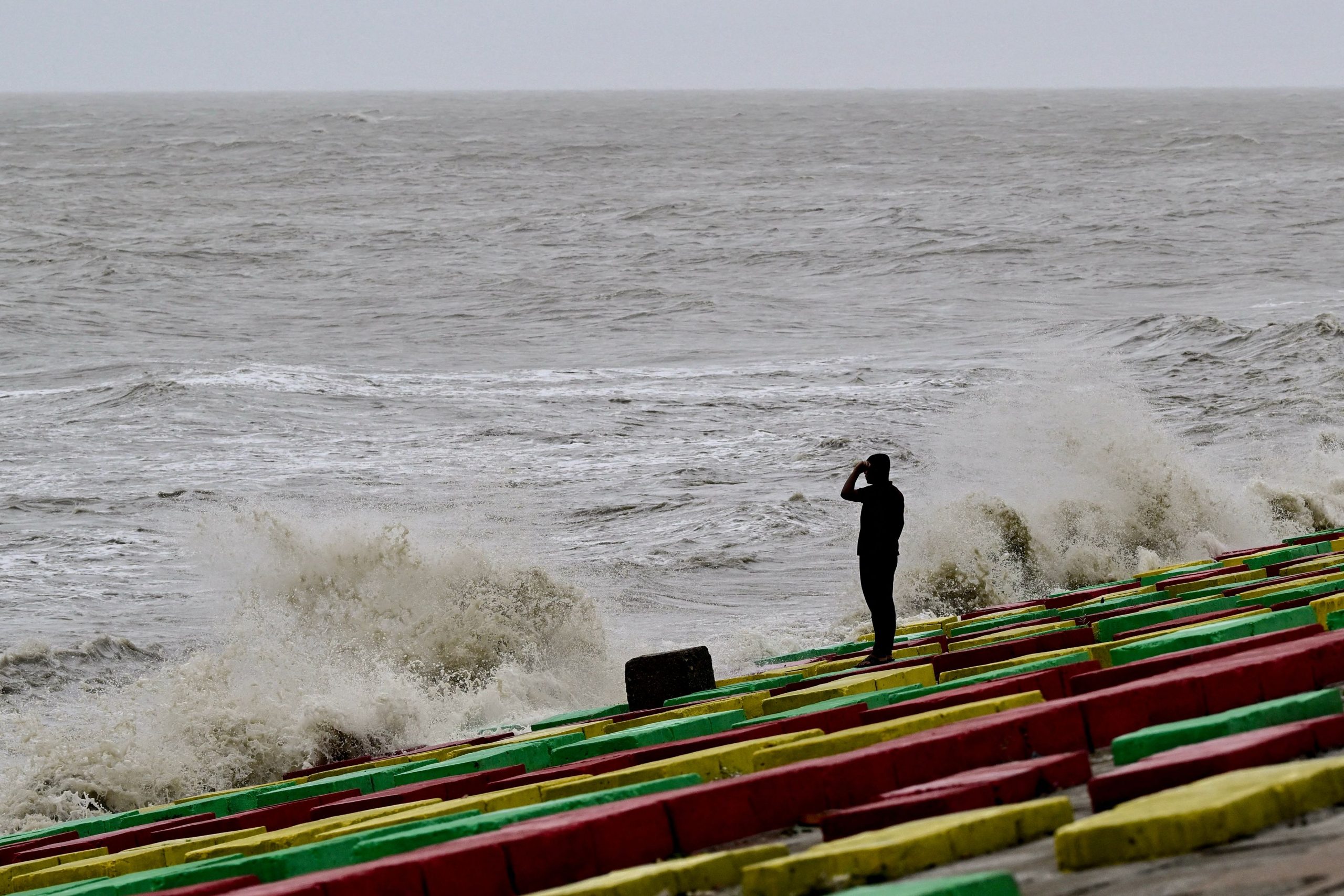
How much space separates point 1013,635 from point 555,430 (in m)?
21.1

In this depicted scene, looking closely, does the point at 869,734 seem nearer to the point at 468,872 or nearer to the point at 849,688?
the point at 468,872

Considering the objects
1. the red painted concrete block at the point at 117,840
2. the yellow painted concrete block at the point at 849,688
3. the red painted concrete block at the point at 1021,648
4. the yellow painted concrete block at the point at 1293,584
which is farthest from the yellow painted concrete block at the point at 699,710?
the yellow painted concrete block at the point at 1293,584

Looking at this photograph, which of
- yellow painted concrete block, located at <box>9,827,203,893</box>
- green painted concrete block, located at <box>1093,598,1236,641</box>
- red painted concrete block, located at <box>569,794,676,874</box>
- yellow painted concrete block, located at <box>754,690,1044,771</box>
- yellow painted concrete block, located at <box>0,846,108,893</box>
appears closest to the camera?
red painted concrete block, located at <box>569,794,676,874</box>

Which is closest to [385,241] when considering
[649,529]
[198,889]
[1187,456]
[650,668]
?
[649,529]

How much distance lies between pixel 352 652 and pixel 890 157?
270ft

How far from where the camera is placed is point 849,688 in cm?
710

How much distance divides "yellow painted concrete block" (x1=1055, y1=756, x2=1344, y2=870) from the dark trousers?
5.91 meters

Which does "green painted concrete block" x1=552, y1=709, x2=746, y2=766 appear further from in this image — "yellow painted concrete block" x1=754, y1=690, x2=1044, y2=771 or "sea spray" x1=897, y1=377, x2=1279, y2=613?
"sea spray" x1=897, y1=377, x2=1279, y2=613

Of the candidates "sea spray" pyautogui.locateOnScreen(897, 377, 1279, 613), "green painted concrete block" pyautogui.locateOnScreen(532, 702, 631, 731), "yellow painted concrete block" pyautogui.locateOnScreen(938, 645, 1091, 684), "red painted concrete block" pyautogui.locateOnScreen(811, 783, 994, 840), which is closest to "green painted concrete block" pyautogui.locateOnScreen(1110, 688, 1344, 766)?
"red painted concrete block" pyautogui.locateOnScreen(811, 783, 994, 840)

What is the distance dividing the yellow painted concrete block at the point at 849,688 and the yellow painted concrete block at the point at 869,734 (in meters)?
1.99

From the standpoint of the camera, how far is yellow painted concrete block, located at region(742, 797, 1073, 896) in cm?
298

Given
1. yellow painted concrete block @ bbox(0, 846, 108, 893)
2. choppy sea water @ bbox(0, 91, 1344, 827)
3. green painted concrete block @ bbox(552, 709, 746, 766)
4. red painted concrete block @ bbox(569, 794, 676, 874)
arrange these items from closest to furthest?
red painted concrete block @ bbox(569, 794, 676, 874)
yellow painted concrete block @ bbox(0, 846, 108, 893)
green painted concrete block @ bbox(552, 709, 746, 766)
choppy sea water @ bbox(0, 91, 1344, 827)

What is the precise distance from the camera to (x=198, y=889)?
13.8ft

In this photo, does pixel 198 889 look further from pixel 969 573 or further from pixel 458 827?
pixel 969 573
